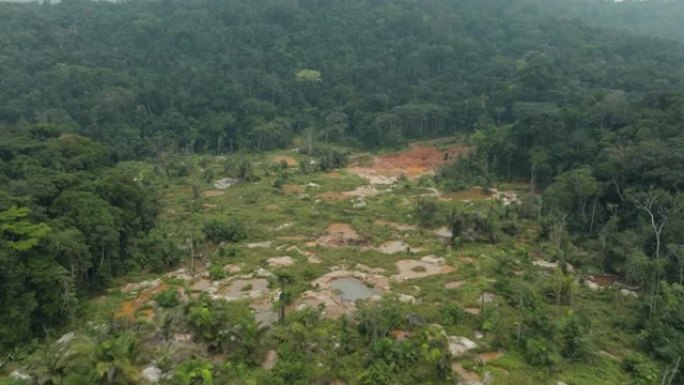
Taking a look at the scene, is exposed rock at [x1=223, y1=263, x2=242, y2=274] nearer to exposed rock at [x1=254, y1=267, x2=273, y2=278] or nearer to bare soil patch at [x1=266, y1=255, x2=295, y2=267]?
exposed rock at [x1=254, y1=267, x2=273, y2=278]

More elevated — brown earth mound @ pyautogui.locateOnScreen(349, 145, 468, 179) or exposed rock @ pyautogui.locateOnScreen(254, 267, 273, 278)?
exposed rock @ pyautogui.locateOnScreen(254, 267, 273, 278)

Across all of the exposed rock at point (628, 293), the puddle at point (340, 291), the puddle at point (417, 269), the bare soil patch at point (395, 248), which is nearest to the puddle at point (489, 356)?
the puddle at point (340, 291)

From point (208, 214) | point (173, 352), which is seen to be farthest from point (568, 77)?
point (173, 352)

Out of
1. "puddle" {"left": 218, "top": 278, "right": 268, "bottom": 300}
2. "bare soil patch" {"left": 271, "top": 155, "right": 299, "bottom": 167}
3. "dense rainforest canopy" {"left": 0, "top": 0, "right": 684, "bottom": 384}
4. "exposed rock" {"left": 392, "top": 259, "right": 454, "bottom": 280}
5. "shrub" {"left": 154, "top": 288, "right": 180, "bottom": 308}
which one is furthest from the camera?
"bare soil patch" {"left": 271, "top": 155, "right": 299, "bottom": 167}

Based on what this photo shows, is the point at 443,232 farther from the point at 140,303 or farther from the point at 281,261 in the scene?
the point at 140,303

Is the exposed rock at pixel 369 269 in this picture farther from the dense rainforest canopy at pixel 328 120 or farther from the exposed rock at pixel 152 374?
the exposed rock at pixel 152 374

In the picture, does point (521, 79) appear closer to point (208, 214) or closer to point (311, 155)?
point (311, 155)

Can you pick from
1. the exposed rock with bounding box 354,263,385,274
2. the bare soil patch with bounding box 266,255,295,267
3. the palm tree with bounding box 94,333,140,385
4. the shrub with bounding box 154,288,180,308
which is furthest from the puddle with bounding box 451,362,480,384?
the shrub with bounding box 154,288,180,308
